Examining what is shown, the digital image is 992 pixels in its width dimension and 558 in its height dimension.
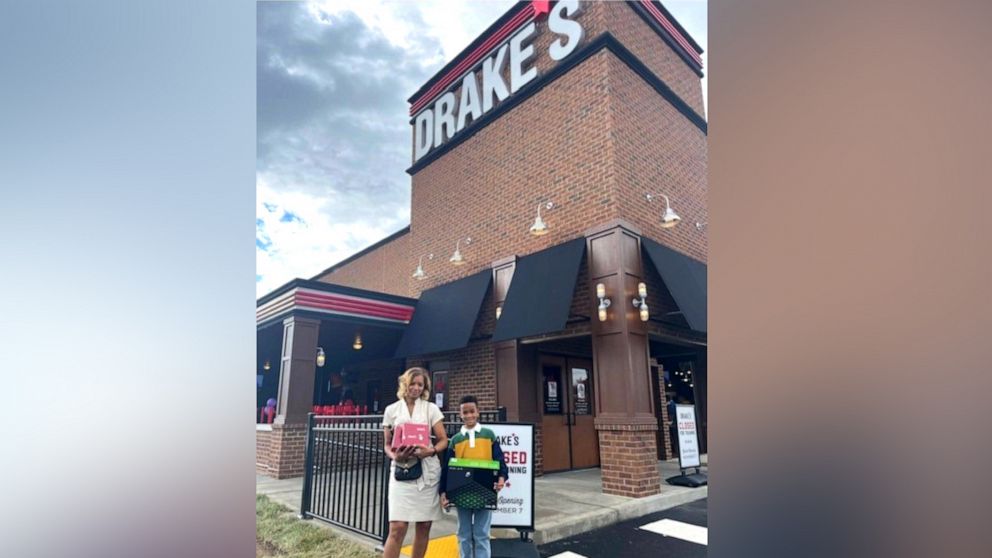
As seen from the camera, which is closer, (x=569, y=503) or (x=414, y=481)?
(x=414, y=481)

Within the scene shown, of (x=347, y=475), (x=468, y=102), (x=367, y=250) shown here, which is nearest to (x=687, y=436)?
(x=347, y=475)

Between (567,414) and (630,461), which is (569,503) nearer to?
(630,461)

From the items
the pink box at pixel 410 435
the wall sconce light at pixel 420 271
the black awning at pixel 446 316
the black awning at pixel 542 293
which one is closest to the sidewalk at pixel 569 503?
the pink box at pixel 410 435

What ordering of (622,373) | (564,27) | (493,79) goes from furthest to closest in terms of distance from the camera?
(493,79) → (564,27) → (622,373)

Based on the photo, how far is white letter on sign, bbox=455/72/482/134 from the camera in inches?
428

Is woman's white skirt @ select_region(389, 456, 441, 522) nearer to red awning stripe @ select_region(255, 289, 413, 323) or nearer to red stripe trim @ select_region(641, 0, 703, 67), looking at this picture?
red awning stripe @ select_region(255, 289, 413, 323)

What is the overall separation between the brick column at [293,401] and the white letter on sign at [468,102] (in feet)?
16.1

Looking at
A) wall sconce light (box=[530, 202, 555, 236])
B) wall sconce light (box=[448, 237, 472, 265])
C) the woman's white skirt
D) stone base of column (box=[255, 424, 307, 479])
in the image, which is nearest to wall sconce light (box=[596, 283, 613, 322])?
wall sconce light (box=[530, 202, 555, 236])

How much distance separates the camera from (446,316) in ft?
33.1

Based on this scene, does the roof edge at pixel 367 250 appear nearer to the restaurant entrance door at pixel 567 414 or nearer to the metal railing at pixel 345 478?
the restaurant entrance door at pixel 567 414

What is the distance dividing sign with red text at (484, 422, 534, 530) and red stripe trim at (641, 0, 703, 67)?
8011mm

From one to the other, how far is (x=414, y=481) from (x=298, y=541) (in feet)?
6.60
